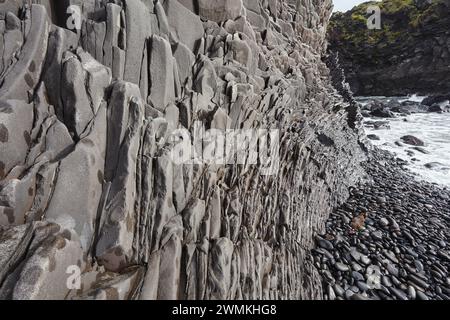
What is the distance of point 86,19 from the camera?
6703 millimetres

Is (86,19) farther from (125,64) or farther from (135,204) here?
(135,204)

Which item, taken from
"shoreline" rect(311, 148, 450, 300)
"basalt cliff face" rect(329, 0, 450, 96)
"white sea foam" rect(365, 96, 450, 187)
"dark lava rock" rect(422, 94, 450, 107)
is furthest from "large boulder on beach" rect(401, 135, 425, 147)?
"basalt cliff face" rect(329, 0, 450, 96)

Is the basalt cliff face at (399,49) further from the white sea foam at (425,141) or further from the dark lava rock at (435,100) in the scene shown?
the white sea foam at (425,141)

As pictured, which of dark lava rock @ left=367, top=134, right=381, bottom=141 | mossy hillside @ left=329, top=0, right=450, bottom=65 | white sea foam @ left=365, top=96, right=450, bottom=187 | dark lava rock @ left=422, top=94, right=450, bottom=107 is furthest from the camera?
mossy hillside @ left=329, top=0, right=450, bottom=65

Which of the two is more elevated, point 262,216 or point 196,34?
point 196,34

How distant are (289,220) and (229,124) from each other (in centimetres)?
507

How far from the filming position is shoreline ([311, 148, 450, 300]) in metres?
9.77

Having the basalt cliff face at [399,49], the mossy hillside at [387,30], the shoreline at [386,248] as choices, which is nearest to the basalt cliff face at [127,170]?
the shoreline at [386,248]

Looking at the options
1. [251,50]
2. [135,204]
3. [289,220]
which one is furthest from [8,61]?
[289,220]

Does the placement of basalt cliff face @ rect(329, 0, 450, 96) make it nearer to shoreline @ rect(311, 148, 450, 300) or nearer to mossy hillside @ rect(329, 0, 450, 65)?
mossy hillside @ rect(329, 0, 450, 65)

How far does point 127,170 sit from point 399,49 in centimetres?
8762

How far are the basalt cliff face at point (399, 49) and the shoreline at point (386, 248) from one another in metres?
66.4

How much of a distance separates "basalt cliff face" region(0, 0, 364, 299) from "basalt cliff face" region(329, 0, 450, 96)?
3078 inches

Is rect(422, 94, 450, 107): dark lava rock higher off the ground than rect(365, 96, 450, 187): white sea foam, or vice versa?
rect(422, 94, 450, 107): dark lava rock
